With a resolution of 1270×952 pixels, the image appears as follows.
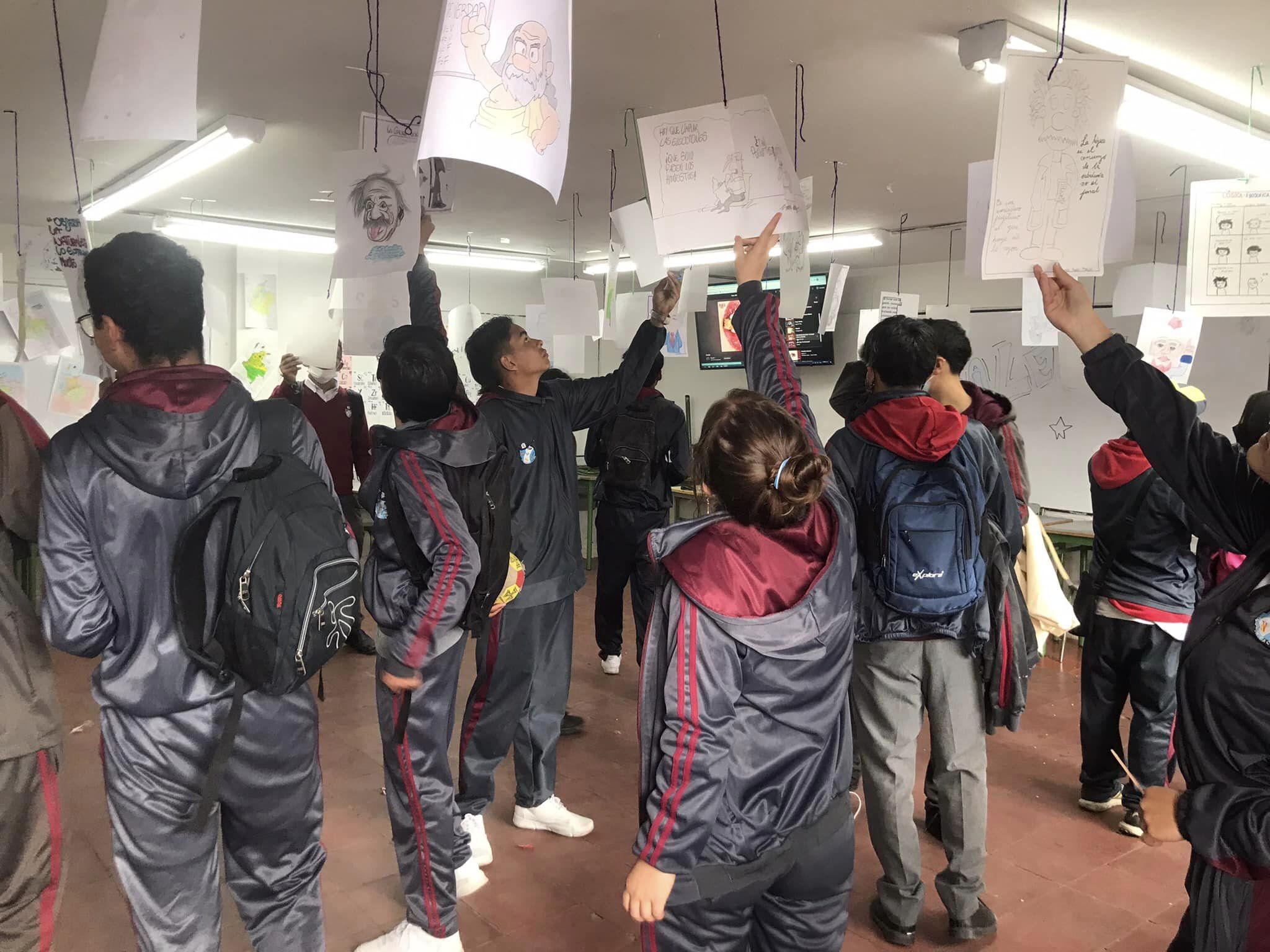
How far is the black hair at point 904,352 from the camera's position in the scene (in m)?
2.33

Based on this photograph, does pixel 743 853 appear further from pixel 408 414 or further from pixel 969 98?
pixel 969 98

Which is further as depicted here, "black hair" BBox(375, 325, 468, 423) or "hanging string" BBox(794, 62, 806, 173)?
→ "hanging string" BBox(794, 62, 806, 173)

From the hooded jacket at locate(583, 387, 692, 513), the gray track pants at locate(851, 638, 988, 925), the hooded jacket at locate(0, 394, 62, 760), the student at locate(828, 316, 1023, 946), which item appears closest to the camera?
the hooded jacket at locate(0, 394, 62, 760)

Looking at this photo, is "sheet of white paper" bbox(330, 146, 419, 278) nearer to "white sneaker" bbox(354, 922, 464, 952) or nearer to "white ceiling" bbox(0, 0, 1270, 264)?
"white ceiling" bbox(0, 0, 1270, 264)

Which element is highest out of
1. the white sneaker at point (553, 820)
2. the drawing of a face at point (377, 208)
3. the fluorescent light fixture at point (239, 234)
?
the fluorescent light fixture at point (239, 234)

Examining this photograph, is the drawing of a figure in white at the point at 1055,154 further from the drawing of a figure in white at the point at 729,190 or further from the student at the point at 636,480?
the student at the point at 636,480

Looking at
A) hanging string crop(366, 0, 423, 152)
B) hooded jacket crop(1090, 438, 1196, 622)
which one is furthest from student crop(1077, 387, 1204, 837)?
hanging string crop(366, 0, 423, 152)

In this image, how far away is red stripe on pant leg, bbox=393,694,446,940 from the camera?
2229 mm

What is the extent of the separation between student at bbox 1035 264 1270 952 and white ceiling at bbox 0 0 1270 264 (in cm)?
184

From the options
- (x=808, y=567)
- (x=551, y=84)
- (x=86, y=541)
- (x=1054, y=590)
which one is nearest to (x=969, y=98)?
(x=1054, y=590)

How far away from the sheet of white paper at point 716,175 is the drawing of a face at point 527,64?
28.6 inches

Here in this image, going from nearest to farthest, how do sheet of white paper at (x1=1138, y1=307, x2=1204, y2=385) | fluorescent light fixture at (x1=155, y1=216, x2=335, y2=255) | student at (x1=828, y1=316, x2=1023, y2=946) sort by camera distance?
student at (x1=828, y1=316, x2=1023, y2=946), sheet of white paper at (x1=1138, y1=307, x2=1204, y2=385), fluorescent light fixture at (x1=155, y1=216, x2=335, y2=255)

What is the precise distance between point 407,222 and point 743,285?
102 centimetres

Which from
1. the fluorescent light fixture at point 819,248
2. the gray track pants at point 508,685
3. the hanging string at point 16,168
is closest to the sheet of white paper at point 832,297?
the fluorescent light fixture at point 819,248
